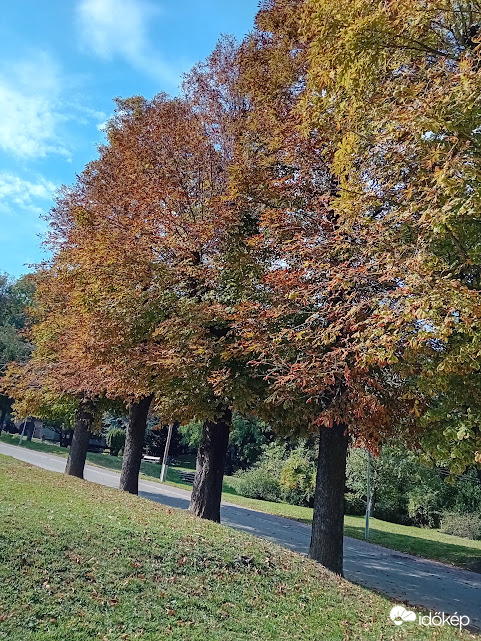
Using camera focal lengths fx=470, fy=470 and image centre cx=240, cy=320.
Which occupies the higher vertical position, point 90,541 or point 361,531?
point 90,541

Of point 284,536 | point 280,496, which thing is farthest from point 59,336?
point 280,496

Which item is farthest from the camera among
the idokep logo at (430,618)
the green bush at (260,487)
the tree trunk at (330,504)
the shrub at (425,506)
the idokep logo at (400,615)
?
the green bush at (260,487)

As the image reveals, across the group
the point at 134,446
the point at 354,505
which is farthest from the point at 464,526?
the point at 134,446

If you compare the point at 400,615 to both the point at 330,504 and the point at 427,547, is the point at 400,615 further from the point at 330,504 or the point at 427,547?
the point at 427,547

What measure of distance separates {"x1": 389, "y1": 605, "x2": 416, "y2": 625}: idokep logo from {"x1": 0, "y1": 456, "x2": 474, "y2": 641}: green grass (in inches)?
4.6

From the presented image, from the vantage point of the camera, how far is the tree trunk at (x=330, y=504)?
8344mm

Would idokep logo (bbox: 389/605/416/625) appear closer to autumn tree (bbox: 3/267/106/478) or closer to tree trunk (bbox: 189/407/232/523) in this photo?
tree trunk (bbox: 189/407/232/523)

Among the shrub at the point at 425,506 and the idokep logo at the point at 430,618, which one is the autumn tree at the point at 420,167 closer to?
the idokep logo at the point at 430,618

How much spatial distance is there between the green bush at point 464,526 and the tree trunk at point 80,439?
16189 mm

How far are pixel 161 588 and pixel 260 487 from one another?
21.7m

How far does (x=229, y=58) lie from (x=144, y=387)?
8.26 metres

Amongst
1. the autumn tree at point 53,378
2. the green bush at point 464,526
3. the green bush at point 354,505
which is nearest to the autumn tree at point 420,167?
the autumn tree at point 53,378

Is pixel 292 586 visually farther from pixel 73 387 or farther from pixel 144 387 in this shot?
pixel 73 387

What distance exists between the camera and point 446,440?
19.2 ft
